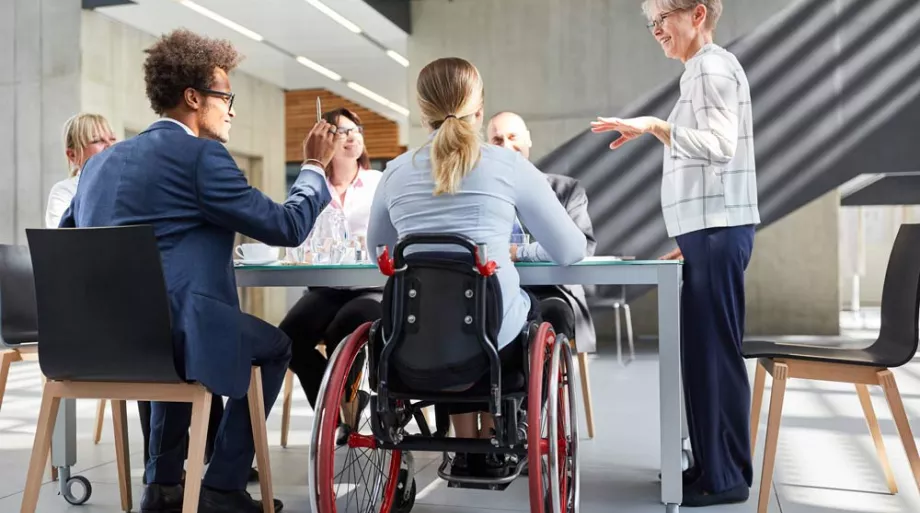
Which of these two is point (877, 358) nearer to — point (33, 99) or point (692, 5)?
point (692, 5)

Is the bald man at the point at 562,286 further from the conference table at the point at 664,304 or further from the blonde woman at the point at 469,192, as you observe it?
the blonde woman at the point at 469,192

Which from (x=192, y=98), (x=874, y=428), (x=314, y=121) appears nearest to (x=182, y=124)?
(x=192, y=98)

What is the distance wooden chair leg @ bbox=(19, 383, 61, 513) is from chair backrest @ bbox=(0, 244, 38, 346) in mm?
1293

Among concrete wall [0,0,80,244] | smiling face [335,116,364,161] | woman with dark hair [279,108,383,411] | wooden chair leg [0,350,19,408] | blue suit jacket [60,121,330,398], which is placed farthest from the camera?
concrete wall [0,0,80,244]

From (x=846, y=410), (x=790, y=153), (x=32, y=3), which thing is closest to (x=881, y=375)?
(x=846, y=410)

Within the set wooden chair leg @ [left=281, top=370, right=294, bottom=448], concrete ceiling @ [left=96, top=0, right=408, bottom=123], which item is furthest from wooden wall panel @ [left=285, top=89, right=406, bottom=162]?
wooden chair leg @ [left=281, top=370, right=294, bottom=448]

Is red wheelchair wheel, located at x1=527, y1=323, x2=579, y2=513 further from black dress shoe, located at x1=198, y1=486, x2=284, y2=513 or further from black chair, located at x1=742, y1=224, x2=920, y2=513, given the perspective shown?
black dress shoe, located at x1=198, y1=486, x2=284, y2=513

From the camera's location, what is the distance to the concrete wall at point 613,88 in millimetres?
7312

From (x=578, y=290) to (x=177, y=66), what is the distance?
1.69m

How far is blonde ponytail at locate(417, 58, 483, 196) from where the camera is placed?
5.85 ft

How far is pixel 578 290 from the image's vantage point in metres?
3.15

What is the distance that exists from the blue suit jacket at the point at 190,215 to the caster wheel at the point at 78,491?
2.52 feet

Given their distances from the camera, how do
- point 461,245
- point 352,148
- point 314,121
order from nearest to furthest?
1. point 461,245
2. point 352,148
3. point 314,121

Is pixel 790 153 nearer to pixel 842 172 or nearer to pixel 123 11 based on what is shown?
pixel 842 172
